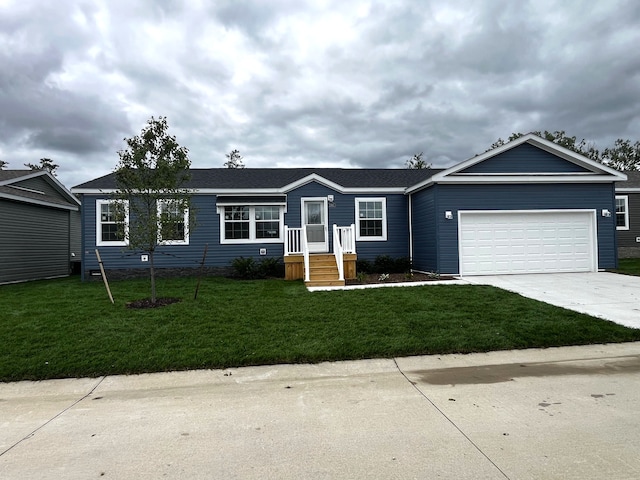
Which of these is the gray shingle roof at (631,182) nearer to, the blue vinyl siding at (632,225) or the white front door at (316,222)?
the blue vinyl siding at (632,225)

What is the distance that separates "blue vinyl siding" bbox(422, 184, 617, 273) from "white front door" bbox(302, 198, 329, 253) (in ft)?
12.9

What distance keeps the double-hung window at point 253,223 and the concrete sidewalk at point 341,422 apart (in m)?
9.52

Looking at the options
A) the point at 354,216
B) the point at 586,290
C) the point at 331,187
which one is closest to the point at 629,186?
the point at 586,290

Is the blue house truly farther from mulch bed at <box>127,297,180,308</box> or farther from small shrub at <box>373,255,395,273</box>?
mulch bed at <box>127,297,180,308</box>

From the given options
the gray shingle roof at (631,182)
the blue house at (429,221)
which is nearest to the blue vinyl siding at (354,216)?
the blue house at (429,221)

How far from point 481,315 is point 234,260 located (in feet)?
28.5

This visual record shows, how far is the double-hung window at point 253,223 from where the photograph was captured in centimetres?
1423

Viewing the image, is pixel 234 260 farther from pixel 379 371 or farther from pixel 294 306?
pixel 379 371

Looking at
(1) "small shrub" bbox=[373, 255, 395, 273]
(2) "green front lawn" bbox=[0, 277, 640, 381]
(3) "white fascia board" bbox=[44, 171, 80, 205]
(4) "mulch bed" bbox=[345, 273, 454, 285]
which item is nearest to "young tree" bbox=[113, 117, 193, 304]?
(2) "green front lawn" bbox=[0, 277, 640, 381]

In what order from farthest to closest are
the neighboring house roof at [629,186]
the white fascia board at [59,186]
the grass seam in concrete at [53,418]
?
the neighboring house roof at [629,186] → the white fascia board at [59,186] → the grass seam in concrete at [53,418]

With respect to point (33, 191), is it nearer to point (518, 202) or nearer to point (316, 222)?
point (316, 222)

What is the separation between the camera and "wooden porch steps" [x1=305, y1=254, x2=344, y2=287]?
10.9 metres

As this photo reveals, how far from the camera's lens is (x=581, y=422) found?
10.9 feet

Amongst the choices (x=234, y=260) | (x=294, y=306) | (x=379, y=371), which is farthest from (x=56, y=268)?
(x=379, y=371)
